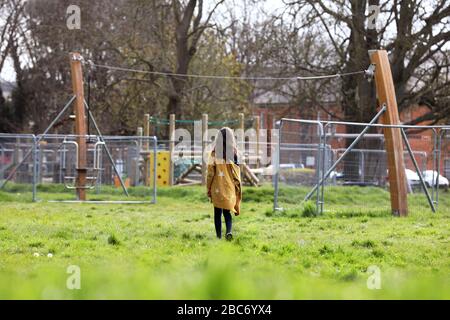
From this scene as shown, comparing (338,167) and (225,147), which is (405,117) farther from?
(225,147)

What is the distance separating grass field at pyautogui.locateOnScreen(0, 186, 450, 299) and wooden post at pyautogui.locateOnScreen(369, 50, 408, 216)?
425mm

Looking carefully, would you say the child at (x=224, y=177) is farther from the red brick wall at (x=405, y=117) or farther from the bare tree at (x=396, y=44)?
the bare tree at (x=396, y=44)

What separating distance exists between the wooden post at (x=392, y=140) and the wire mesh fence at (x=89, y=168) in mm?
6268

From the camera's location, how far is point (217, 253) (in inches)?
130

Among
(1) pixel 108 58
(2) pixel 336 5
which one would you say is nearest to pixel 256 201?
(2) pixel 336 5

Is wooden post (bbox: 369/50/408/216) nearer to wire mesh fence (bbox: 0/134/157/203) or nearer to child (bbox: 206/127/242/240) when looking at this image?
child (bbox: 206/127/242/240)

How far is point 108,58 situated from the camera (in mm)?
36781

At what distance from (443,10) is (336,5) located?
3.70 meters

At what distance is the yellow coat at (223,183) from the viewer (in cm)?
1102

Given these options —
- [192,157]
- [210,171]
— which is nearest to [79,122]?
[192,157]

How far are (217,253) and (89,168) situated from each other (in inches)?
650

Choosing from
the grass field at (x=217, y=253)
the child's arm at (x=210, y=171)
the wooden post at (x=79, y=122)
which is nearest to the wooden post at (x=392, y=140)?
the grass field at (x=217, y=253)

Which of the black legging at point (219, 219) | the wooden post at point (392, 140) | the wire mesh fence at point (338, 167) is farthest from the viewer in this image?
the wire mesh fence at point (338, 167)
